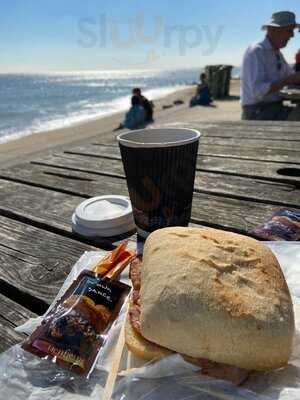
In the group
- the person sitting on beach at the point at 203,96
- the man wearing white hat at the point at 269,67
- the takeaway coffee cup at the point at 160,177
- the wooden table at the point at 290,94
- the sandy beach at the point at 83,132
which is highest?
the man wearing white hat at the point at 269,67

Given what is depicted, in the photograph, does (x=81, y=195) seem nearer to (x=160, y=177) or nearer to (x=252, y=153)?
(x=160, y=177)

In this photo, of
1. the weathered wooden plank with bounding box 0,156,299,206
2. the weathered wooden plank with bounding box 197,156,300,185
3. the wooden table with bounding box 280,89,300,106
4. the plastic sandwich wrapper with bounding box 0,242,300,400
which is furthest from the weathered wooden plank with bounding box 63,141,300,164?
the wooden table with bounding box 280,89,300,106

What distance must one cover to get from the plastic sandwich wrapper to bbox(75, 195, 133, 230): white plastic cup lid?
2.03ft

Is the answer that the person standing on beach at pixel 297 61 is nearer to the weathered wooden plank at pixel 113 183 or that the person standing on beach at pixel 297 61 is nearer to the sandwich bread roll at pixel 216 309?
the weathered wooden plank at pixel 113 183

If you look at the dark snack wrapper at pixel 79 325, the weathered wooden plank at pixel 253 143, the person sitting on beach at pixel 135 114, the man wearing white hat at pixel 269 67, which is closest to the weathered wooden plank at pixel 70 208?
the dark snack wrapper at pixel 79 325

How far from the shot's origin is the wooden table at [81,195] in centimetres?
140

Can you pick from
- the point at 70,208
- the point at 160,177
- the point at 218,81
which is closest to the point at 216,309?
the point at 160,177

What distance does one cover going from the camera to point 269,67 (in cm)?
533

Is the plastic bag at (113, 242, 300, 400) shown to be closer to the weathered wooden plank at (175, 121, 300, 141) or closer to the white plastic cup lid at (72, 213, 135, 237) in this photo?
the white plastic cup lid at (72, 213, 135, 237)

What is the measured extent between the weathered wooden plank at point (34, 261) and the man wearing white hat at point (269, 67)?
438 cm

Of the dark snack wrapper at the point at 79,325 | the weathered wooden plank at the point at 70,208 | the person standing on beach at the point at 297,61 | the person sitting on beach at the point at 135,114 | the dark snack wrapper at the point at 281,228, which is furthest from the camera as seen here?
the person sitting on beach at the point at 135,114

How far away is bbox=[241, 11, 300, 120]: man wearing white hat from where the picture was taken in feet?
17.1

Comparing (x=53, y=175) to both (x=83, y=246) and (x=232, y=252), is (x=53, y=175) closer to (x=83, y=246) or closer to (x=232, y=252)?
(x=83, y=246)

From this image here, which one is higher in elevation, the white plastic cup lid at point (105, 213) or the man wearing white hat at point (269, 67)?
the man wearing white hat at point (269, 67)
